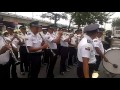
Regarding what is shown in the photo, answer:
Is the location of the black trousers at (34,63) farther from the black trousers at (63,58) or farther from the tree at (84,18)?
the tree at (84,18)

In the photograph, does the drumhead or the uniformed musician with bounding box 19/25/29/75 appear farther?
the uniformed musician with bounding box 19/25/29/75

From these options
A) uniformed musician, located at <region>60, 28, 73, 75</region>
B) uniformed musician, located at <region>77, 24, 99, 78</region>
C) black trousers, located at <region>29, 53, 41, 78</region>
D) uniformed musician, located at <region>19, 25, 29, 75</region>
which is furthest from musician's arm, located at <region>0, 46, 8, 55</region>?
uniformed musician, located at <region>60, 28, 73, 75</region>

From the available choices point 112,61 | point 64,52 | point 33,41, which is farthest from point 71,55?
point 33,41

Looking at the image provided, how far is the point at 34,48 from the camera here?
5.46 m

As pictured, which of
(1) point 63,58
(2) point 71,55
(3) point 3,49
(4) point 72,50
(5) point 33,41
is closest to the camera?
(3) point 3,49

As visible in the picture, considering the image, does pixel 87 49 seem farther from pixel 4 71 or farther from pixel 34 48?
pixel 34 48

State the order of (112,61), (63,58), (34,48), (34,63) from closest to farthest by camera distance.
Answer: (34,63)
(34,48)
(112,61)
(63,58)

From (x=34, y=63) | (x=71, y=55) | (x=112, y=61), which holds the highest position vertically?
(x=34, y=63)

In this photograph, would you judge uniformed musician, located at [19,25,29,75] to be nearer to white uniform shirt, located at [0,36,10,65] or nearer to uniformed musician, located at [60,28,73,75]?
uniformed musician, located at [60,28,73,75]

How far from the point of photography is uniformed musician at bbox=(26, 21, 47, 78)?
17.6ft
